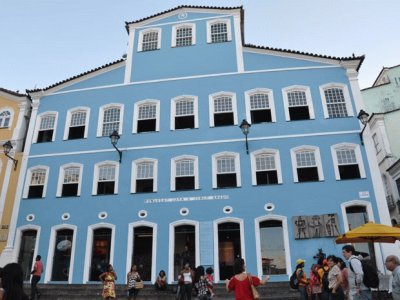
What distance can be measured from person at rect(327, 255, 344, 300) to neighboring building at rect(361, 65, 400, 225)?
63.9 ft

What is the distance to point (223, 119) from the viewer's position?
20.9 m

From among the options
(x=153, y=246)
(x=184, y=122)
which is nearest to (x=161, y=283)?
(x=153, y=246)

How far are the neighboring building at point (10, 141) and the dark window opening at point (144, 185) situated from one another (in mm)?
7339

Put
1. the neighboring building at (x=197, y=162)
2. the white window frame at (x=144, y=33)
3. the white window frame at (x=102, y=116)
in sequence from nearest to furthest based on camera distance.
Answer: the neighboring building at (x=197, y=162)
the white window frame at (x=102, y=116)
the white window frame at (x=144, y=33)

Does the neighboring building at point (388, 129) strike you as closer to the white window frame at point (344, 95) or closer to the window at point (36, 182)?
the white window frame at point (344, 95)

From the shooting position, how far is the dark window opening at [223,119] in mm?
20828

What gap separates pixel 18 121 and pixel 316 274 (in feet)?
65.2

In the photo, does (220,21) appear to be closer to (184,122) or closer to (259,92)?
(259,92)

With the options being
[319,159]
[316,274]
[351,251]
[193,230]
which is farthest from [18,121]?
[351,251]

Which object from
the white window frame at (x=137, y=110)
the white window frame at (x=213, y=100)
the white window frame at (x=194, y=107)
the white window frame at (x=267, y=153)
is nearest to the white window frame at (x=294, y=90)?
the white window frame at (x=267, y=153)

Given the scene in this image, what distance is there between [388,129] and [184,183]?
1841 cm

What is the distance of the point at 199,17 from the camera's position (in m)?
24.2

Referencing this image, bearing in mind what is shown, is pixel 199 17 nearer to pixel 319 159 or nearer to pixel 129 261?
pixel 319 159

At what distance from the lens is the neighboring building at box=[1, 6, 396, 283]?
1811 cm
